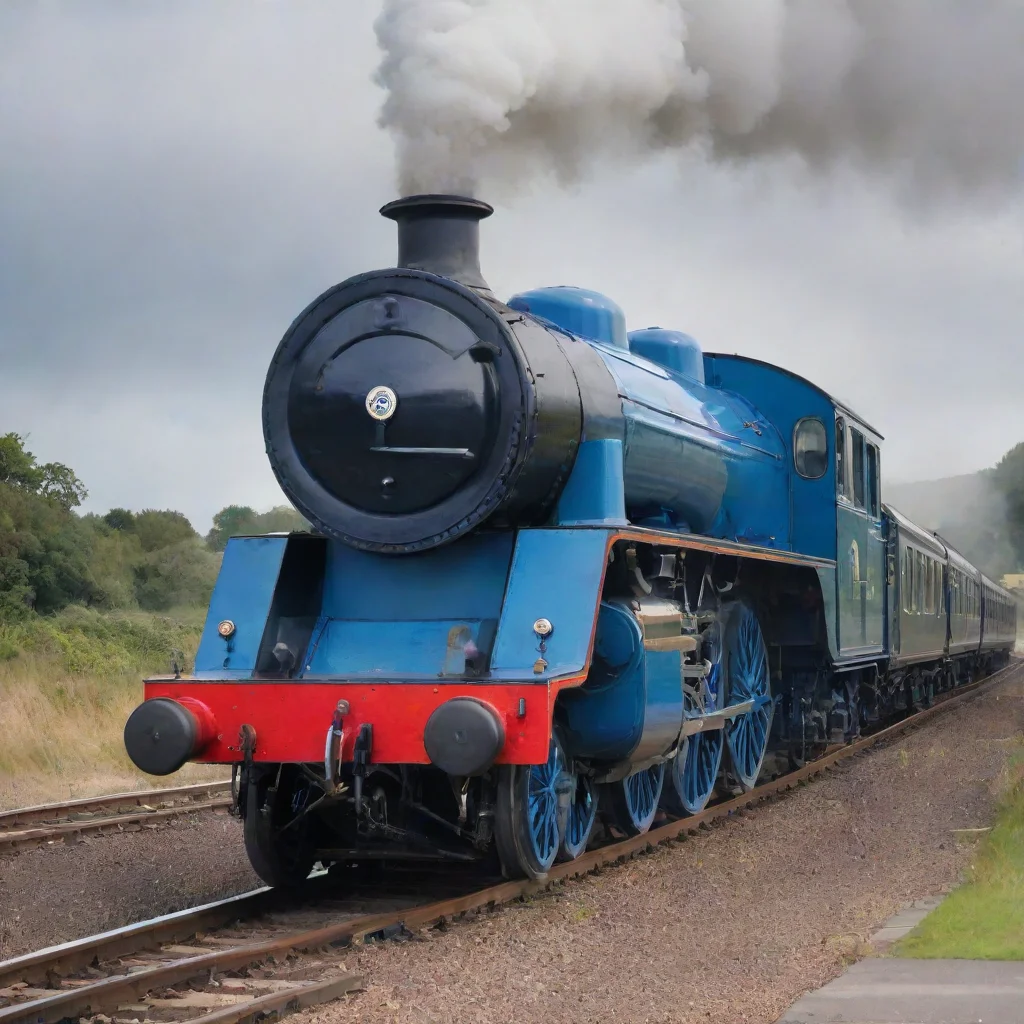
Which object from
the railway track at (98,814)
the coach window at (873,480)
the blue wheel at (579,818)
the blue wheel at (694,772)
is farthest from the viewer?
the coach window at (873,480)

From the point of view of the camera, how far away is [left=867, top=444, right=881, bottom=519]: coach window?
12516mm

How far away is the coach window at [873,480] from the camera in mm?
12516

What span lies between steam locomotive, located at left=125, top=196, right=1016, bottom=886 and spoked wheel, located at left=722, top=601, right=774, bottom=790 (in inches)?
38.9

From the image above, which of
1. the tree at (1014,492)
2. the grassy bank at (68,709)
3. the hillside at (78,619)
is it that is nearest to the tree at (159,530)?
the hillside at (78,619)

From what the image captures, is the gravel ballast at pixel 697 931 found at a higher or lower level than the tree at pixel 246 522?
lower

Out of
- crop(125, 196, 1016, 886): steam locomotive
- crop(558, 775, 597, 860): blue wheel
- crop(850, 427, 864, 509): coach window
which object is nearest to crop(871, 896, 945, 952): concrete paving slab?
crop(125, 196, 1016, 886): steam locomotive

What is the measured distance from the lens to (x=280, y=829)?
6359 millimetres

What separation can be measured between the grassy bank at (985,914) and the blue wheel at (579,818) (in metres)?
1.83

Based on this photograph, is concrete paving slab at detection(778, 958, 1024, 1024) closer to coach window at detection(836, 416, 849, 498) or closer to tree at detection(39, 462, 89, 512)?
coach window at detection(836, 416, 849, 498)

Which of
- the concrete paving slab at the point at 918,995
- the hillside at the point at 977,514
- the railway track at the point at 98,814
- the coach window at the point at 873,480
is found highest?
the hillside at the point at 977,514

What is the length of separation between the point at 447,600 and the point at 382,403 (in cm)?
102

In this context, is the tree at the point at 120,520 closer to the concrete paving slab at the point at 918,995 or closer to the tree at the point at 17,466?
the tree at the point at 17,466

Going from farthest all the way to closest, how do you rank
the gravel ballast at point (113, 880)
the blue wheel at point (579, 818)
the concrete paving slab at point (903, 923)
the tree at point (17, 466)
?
1. the tree at point (17, 466)
2. the blue wheel at point (579, 818)
3. the gravel ballast at point (113, 880)
4. the concrete paving slab at point (903, 923)

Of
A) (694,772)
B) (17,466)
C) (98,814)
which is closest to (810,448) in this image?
(694,772)
